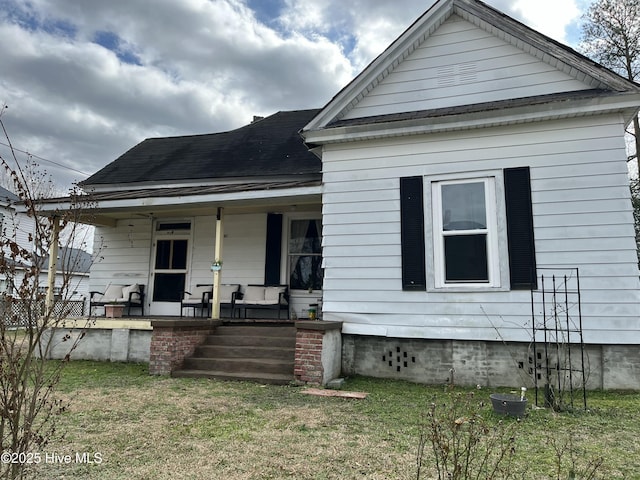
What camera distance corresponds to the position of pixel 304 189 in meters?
7.73

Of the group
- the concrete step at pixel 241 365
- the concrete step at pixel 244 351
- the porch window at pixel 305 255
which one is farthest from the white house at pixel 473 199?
the porch window at pixel 305 255

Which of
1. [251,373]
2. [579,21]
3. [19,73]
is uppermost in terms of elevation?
[579,21]

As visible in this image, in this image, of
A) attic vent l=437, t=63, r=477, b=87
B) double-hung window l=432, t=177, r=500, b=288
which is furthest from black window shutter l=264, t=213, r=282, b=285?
attic vent l=437, t=63, r=477, b=87

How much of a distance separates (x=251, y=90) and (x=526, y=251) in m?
19.8

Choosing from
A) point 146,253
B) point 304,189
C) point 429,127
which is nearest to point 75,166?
point 146,253

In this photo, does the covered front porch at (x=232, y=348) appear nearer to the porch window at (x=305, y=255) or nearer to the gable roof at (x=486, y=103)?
the porch window at (x=305, y=255)

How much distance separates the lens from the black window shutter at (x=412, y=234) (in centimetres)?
670

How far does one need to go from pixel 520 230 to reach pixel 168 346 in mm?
5940

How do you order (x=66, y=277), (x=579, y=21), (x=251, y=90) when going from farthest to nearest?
(x=251, y=90), (x=579, y=21), (x=66, y=277)

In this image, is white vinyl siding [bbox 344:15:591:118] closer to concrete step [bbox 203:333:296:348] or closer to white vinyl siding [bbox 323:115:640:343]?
white vinyl siding [bbox 323:115:640:343]

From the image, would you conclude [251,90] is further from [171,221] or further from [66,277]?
[66,277]

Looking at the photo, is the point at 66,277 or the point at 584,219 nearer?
the point at 66,277

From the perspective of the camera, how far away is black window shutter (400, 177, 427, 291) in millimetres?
6695

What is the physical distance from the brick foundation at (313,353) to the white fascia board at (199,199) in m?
2.56
